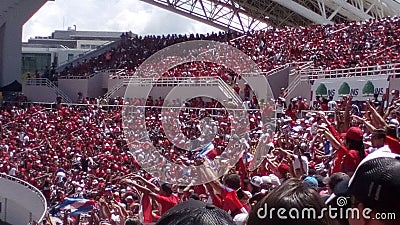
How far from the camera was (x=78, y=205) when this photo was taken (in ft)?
45.0

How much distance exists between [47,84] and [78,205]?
18.0m

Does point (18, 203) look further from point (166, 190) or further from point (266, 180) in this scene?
point (266, 180)

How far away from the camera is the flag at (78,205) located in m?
13.2

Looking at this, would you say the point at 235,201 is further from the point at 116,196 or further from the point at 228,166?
the point at 116,196

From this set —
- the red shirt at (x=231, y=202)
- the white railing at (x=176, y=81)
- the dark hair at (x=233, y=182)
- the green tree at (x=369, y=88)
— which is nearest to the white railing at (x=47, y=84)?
the white railing at (x=176, y=81)

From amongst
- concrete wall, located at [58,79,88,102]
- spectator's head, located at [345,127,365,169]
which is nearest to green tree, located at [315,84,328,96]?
spectator's head, located at [345,127,365,169]

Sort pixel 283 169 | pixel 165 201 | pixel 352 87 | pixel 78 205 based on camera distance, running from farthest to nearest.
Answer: pixel 352 87 < pixel 78 205 < pixel 283 169 < pixel 165 201

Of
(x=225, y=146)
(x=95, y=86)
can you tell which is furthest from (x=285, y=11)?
(x=225, y=146)

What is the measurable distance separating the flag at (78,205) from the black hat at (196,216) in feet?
35.9

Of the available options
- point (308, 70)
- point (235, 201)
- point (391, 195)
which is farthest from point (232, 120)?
point (391, 195)

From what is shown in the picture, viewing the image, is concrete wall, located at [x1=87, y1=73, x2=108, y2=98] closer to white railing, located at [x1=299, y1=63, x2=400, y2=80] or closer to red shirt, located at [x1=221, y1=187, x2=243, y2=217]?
white railing, located at [x1=299, y1=63, x2=400, y2=80]

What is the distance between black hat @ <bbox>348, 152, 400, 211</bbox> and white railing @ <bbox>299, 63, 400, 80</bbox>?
43.2 ft

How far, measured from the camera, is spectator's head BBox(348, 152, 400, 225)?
7.03 ft

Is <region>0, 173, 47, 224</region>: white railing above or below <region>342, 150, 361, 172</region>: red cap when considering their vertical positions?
below
